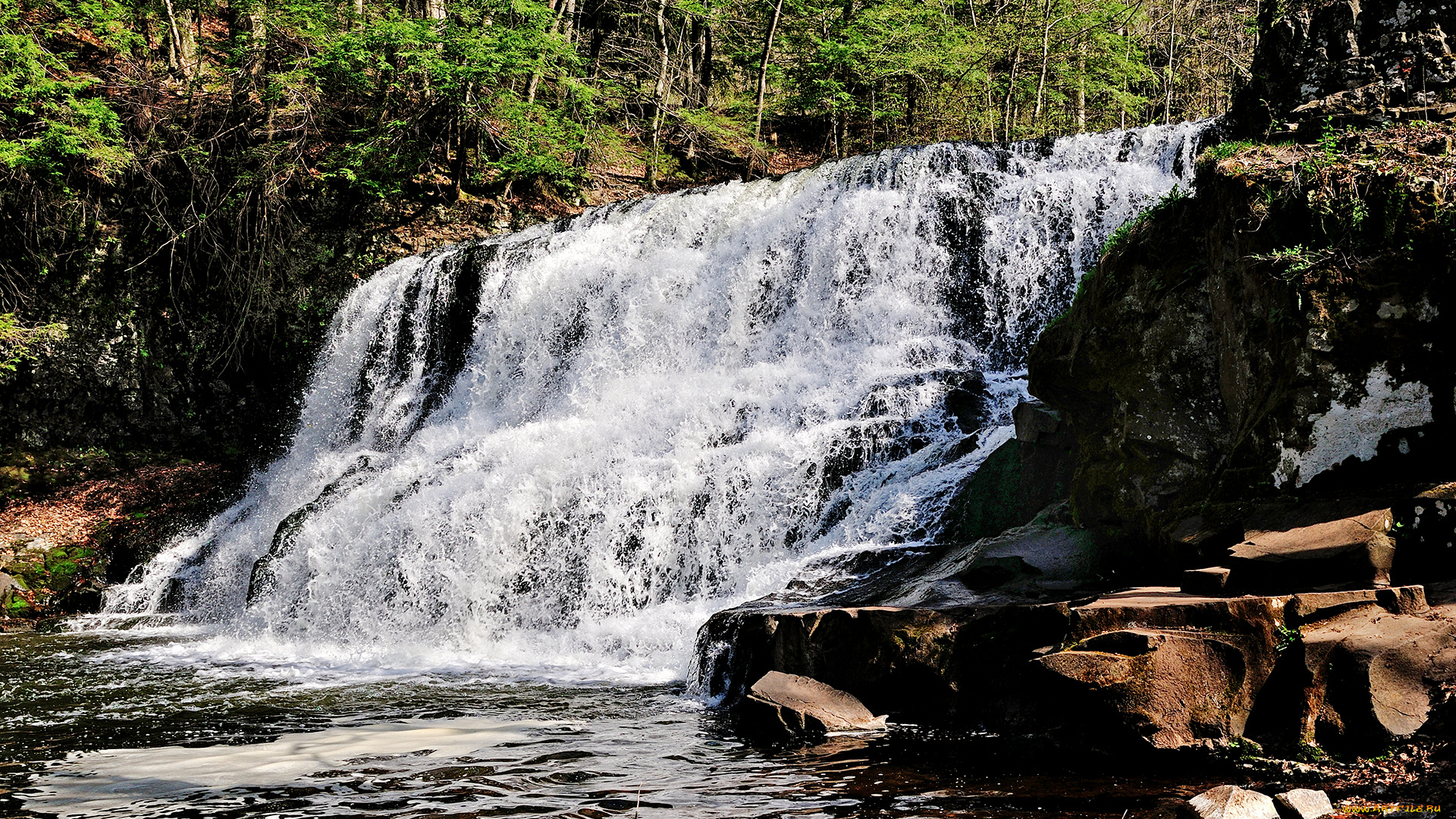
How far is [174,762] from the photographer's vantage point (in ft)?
15.8

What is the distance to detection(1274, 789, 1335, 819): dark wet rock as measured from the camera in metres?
3.09

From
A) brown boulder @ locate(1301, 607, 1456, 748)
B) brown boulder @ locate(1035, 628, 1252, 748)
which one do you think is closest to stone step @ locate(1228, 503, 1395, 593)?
brown boulder @ locate(1301, 607, 1456, 748)

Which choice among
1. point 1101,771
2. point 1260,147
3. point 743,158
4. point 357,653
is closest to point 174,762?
point 357,653

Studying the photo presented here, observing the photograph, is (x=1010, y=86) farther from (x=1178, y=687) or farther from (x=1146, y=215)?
(x=1178, y=687)

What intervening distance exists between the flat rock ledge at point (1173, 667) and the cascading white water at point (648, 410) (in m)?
2.46

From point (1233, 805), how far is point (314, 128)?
1732cm

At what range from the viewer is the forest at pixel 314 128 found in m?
15.0

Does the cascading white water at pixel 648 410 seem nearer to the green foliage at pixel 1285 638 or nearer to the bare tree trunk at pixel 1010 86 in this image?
the green foliage at pixel 1285 638

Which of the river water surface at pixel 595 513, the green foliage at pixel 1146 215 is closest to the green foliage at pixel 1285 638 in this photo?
the river water surface at pixel 595 513

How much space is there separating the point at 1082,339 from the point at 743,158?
14385mm

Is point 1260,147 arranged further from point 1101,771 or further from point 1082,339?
point 1101,771

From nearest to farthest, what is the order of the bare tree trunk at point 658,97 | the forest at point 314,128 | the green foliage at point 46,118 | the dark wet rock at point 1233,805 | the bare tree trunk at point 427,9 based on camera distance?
the dark wet rock at point 1233,805 < the green foliage at point 46,118 < the forest at point 314,128 < the bare tree trunk at point 427,9 < the bare tree trunk at point 658,97

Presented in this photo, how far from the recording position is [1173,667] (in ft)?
13.7

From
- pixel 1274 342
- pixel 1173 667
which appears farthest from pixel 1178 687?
pixel 1274 342
